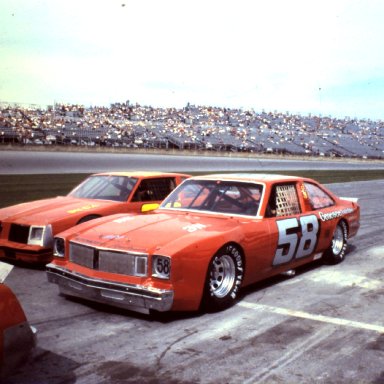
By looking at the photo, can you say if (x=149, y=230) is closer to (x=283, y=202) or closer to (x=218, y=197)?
(x=218, y=197)

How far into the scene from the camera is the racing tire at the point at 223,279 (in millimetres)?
4664

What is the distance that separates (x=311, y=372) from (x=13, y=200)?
10163 millimetres

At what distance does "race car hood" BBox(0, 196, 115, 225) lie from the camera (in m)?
6.35

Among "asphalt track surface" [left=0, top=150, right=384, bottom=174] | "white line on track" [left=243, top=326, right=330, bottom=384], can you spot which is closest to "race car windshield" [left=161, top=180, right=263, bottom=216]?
"white line on track" [left=243, top=326, right=330, bottom=384]

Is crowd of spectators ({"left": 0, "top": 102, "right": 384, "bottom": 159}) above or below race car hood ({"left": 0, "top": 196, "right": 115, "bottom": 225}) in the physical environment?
above

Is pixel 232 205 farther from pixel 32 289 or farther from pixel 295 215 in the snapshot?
pixel 32 289

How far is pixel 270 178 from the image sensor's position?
6.12m

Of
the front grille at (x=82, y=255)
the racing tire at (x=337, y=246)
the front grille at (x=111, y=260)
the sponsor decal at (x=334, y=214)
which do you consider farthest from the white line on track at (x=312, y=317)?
the racing tire at (x=337, y=246)

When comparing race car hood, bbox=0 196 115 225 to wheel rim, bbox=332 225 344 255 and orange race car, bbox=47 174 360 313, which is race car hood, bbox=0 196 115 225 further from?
wheel rim, bbox=332 225 344 255

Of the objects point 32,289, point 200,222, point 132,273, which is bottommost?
point 32,289

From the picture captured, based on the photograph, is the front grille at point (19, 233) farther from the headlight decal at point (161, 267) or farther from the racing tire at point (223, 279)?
the racing tire at point (223, 279)

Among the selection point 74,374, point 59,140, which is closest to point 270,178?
point 74,374

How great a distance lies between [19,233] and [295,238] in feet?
11.2

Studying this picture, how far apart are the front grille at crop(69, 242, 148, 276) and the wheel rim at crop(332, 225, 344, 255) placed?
3.48 meters
